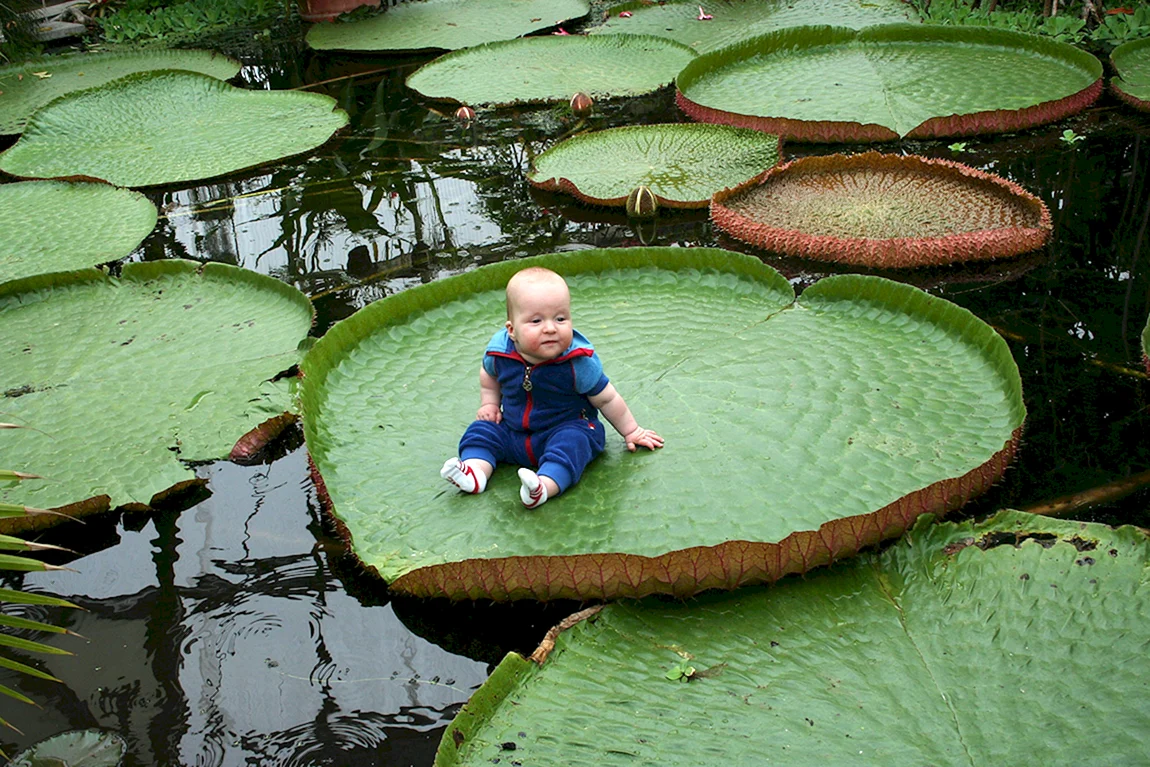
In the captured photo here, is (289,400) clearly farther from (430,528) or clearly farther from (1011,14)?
(1011,14)

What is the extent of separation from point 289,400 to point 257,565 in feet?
2.03

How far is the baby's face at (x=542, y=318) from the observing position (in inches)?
78.1

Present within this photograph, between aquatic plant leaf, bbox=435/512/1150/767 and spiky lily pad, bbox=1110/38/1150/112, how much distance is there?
10.8ft

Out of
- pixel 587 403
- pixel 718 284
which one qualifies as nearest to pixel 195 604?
pixel 587 403

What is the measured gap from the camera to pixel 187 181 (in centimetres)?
445

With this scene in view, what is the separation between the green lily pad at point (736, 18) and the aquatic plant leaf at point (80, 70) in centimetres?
271

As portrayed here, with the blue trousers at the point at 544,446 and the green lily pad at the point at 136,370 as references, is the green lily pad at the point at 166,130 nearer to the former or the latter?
the green lily pad at the point at 136,370

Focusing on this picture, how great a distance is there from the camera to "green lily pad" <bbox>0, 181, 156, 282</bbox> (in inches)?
→ 144

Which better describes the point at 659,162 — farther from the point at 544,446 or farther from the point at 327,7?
the point at 327,7

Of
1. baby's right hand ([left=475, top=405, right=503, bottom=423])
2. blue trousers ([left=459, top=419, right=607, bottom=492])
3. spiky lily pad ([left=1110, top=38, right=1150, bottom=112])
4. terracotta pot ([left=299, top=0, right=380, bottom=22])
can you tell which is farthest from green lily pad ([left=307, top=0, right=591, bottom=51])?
blue trousers ([left=459, top=419, right=607, bottom=492])

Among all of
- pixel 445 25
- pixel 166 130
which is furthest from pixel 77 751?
pixel 445 25

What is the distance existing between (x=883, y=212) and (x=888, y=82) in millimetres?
1412

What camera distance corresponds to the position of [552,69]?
539 centimetres

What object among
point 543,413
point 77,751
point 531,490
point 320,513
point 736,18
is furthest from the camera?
point 736,18
